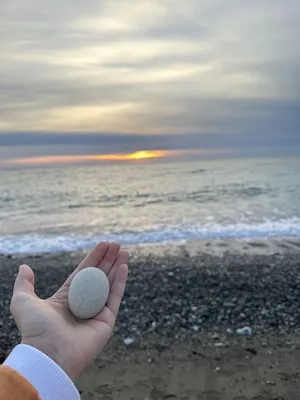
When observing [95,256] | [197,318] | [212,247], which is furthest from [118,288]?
[212,247]

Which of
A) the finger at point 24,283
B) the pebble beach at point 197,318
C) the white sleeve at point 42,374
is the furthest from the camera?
the pebble beach at point 197,318

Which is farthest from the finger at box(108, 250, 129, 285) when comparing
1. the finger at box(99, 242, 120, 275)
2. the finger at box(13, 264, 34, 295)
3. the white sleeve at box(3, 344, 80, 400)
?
the white sleeve at box(3, 344, 80, 400)

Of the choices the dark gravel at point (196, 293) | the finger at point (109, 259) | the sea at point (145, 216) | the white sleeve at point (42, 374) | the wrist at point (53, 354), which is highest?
the finger at point (109, 259)

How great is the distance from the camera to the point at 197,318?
6.30 metres

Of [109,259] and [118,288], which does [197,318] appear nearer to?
[109,259]

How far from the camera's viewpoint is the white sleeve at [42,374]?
174 cm

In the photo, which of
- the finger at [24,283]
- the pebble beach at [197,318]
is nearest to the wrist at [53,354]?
the finger at [24,283]

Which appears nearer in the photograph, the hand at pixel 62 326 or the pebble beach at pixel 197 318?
the hand at pixel 62 326

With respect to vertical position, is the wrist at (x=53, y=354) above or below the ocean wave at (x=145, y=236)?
above

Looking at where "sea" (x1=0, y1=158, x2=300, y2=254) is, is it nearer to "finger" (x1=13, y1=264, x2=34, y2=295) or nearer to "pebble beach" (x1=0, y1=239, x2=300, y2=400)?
"pebble beach" (x1=0, y1=239, x2=300, y2=400)

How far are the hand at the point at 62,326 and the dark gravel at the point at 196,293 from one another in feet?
10.4

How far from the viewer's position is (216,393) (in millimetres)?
4406

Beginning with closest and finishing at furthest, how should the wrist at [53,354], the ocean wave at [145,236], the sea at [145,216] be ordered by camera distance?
the wrist at [53,354] < the ocean wave at [145,236] < the sea at [145,216]

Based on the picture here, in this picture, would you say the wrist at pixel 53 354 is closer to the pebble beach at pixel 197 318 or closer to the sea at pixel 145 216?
the pebble beach at pixel 197 318
